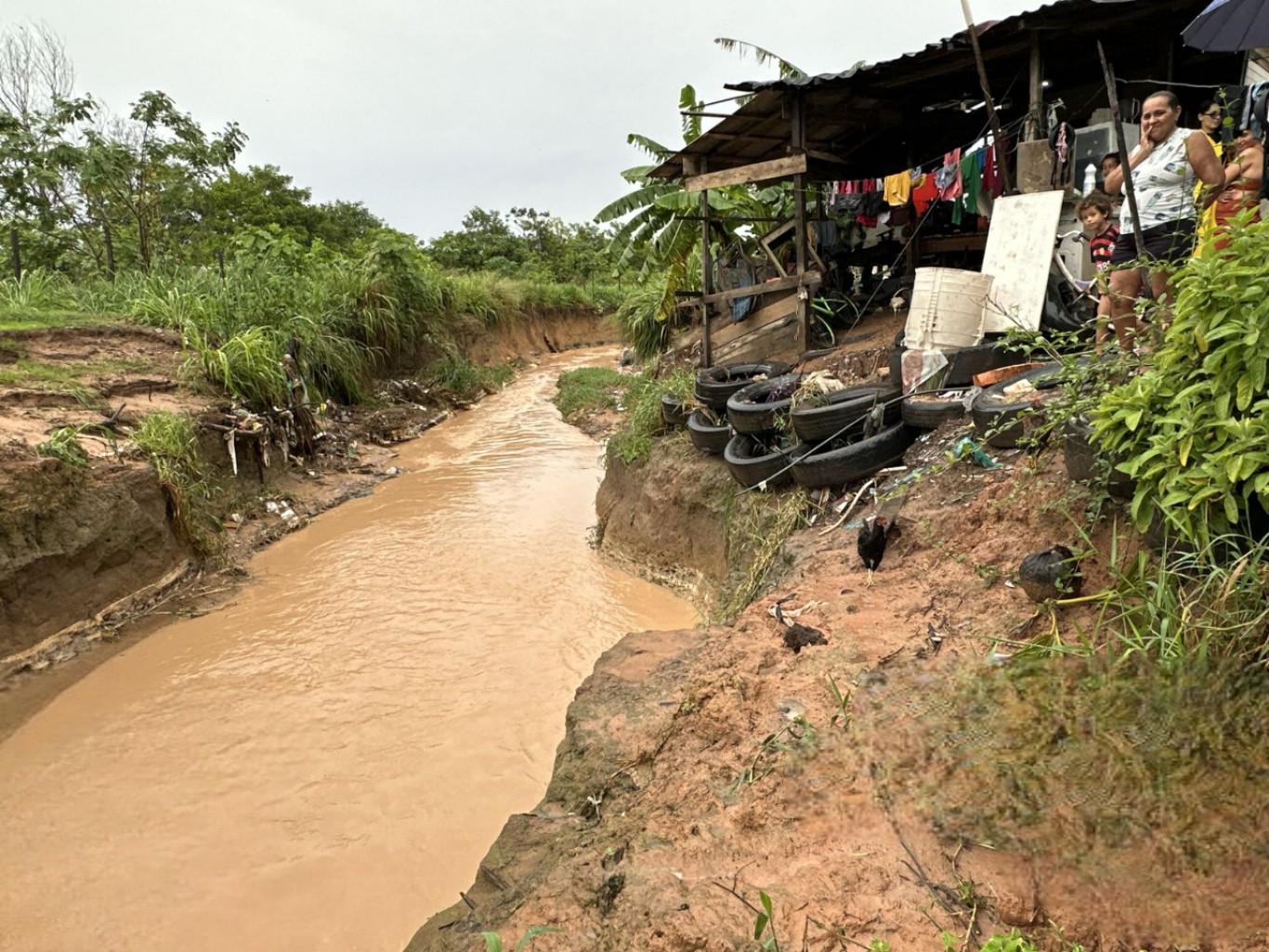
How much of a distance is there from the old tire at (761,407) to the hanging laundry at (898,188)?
312 cm

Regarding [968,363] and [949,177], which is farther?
[949,177]

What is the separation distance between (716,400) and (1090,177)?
380cm

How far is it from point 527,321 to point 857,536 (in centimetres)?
2165

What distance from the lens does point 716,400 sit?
7113 millimetres

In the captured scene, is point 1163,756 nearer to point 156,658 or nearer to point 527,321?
point 156,658

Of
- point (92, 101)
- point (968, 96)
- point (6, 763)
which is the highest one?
point (92, 101)

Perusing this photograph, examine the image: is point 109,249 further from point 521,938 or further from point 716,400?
point 521,938

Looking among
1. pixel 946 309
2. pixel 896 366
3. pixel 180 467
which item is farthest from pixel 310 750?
pixel 946 309

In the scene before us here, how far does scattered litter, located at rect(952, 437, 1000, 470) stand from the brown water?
2702 mm

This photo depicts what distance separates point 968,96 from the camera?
875cm

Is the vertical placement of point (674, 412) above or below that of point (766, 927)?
above

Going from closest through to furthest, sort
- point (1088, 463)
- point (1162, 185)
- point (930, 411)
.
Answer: point (1088, 463), point (1162, 185), point (930, 411)

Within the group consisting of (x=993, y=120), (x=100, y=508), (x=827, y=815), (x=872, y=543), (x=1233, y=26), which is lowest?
(x=827, y=815)

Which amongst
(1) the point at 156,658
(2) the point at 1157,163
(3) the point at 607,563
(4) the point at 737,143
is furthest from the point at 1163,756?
(4) the point at 737,143
